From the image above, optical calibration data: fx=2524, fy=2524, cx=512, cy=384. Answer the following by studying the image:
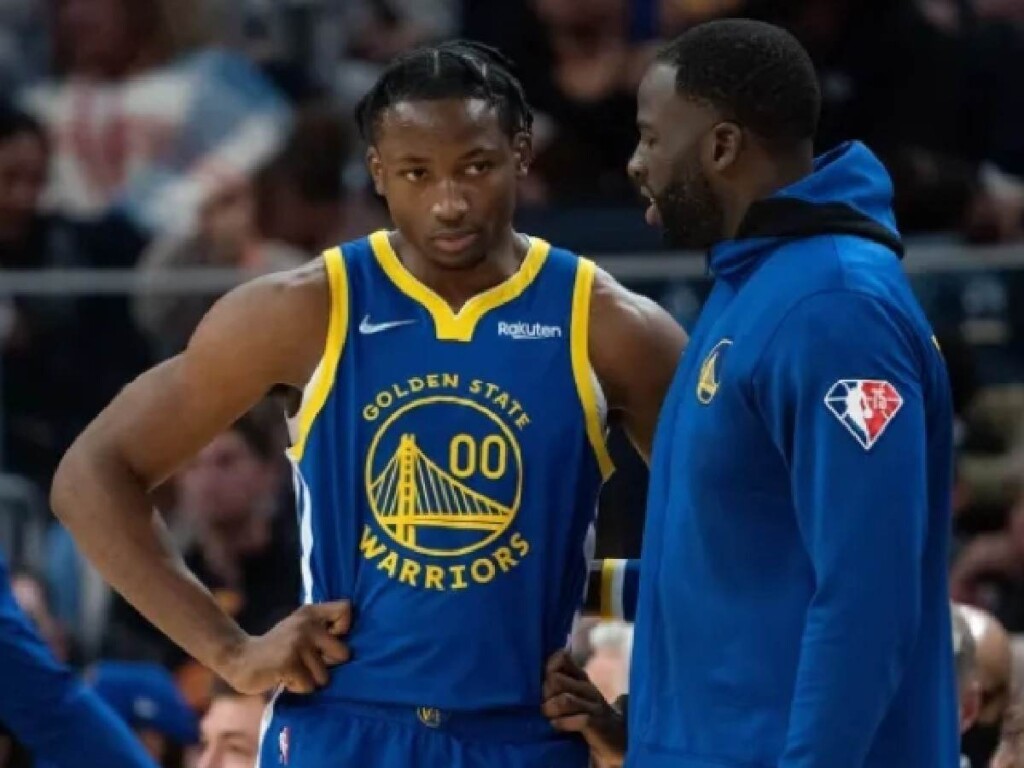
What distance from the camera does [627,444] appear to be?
4242mm

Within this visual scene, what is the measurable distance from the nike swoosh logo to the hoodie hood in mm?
660

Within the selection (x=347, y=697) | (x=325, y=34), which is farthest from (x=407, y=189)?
(x=325, y=34)

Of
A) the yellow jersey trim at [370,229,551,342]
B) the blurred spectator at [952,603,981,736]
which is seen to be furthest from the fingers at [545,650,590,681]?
the blurred spectator at [952,603,981,736]

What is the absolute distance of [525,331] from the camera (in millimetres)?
4070

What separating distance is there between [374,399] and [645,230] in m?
3.77

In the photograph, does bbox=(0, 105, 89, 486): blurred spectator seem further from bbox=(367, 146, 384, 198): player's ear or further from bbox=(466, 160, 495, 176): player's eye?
bbox=(466, 160, 495, 176): player's eye

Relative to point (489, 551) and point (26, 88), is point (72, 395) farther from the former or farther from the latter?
point (489, 551)

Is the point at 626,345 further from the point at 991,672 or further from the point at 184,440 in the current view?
the point at 991,672

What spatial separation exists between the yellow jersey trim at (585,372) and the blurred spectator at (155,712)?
264cm

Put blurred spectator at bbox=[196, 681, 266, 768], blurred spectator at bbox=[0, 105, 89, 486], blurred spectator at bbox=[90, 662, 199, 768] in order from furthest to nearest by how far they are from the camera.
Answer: blurred spectator at bbox=[0, 105, 89, 486] < blurred spectator at bbox=[90, 662, 199, 768] < blurred spectator at bbox=[196, 681, 266, 768]

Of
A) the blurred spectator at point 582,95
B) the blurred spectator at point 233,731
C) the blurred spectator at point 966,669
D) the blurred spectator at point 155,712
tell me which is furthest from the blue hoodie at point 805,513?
the blurred spectator at point 582,95

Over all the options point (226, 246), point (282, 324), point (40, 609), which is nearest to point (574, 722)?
point (282, 324)

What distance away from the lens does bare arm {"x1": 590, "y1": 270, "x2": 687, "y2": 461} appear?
410 cm

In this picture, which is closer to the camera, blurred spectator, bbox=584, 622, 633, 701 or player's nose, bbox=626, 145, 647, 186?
player's nose, bbox=626, 145, 647, 186
